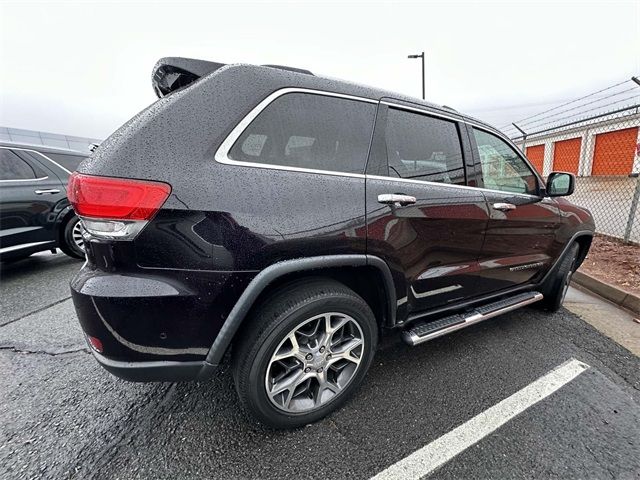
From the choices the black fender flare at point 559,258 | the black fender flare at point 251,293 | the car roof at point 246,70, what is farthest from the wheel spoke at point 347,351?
the black fender flare at point 559,258

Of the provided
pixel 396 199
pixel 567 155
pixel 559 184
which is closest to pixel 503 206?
pixel 559 184

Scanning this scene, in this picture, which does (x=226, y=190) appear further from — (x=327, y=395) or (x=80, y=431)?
(x=80, y=431)

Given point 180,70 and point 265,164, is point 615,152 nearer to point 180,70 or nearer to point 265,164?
point 265,164

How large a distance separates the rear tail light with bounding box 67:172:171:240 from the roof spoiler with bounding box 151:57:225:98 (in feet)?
2.29

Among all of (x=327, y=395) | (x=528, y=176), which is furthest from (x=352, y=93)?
(x=528, y=176)

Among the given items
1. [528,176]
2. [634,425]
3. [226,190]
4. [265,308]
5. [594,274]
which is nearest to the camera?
[226,190]

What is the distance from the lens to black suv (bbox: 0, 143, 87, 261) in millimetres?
3920

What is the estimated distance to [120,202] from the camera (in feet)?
4.26

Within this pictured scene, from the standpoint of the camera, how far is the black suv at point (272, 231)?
1344 millimetres

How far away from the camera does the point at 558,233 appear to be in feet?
9.66

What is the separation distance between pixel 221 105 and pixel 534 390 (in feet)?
8.45

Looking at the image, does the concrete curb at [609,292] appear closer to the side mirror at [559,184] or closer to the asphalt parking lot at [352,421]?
the asphalt parking lot at [352,421]

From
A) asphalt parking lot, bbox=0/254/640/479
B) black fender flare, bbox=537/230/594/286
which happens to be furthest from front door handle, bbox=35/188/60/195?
black fender flare, bbox=537/230/594/286

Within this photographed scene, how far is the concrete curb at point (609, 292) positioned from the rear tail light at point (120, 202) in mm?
4639
